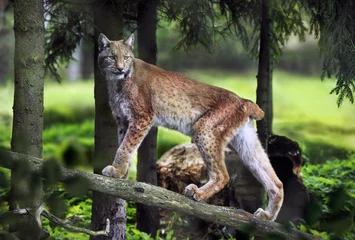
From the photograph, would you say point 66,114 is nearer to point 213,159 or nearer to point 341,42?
point 213,159

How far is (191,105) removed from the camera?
5.01 metres

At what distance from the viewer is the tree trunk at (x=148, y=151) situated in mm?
6227

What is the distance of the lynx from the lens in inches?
187

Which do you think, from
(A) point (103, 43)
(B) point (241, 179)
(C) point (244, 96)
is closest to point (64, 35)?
(A) point (103, 43)

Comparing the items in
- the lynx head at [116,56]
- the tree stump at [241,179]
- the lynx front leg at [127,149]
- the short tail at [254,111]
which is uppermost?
the lynx head at [116,56]

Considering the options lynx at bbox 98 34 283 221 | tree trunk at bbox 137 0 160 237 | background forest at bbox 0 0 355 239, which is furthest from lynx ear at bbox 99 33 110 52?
background forest at bbox 0 0 355 239

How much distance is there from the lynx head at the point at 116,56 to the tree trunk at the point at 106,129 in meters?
0.42

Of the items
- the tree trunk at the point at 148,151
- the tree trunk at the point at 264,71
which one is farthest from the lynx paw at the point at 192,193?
the tree trunk at the point at 148,151

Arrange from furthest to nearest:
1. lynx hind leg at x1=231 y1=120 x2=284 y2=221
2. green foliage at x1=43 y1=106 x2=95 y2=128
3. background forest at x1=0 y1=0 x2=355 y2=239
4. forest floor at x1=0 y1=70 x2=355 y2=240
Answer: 1. green foliage at x1=43 y1=106 x2=95 y2=128
2. forest floor at x1=0 y1=70 x2=355 y2=240
3. background forest at x1=0 y1=0 x2=355 y2=239
4. lynx hind leg at x1=231 y1=120 x2=284 y2=221

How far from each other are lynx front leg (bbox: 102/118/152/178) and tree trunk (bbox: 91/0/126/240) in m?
0.48

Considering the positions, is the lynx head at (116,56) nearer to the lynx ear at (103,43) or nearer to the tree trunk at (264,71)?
the lynx ear at (103,43)

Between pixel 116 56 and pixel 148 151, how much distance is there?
181 centimetres

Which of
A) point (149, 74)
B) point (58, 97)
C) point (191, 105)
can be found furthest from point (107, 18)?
point (58, 97)

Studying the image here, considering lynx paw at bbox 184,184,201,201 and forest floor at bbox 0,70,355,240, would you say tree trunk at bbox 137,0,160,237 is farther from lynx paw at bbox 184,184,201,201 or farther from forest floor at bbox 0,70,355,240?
forest floor at bbox 0,70,355,240
